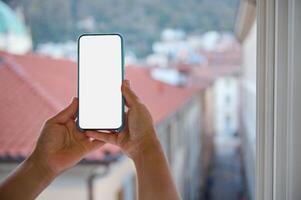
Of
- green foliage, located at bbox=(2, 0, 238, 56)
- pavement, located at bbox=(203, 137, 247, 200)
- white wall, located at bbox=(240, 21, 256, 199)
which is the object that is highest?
green foliage, located at bbox=(2, 0, 238, 56)

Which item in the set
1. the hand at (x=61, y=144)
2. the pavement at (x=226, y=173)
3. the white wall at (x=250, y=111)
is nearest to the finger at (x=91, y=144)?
the hand at (x=61, y=144)

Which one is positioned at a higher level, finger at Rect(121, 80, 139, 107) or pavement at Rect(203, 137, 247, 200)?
finger at Rect(121, 80, 139, 107)

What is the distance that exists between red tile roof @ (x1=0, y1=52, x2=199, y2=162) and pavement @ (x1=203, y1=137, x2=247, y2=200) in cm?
44

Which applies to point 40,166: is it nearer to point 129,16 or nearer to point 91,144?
point 91,144

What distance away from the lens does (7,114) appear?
124 centimetres

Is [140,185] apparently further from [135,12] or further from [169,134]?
[169,134]

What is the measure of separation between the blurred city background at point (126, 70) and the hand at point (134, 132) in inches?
7.0

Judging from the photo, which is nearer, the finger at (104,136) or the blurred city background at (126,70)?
the finger at (104,136)

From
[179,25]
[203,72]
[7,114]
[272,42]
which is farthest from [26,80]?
[203,72]

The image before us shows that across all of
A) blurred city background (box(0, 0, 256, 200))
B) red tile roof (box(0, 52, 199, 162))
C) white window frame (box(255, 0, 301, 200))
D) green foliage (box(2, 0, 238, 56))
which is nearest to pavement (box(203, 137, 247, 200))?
blurred city background (box(0, 0, 256, 200))

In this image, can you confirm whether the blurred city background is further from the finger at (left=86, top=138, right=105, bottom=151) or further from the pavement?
the finger at (left=86, top=138, right=105, bottom=151)

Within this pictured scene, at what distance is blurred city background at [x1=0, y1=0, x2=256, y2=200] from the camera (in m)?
1.17

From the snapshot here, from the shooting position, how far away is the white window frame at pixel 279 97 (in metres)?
0.58

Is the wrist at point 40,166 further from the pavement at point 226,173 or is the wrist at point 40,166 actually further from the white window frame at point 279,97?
the pavement at point 226,173
